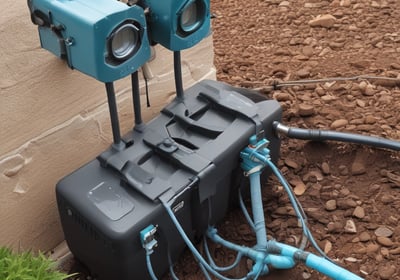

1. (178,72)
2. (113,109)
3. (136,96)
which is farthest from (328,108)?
(113,109)

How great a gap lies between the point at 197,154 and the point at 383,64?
1.17 metres

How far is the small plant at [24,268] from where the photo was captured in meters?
1.25

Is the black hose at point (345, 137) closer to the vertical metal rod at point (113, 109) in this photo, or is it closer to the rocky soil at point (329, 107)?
the rocky soil at point (329, 107)

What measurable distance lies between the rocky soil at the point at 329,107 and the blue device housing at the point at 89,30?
0.66 metres

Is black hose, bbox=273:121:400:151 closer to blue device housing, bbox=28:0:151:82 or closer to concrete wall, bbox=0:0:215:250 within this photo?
concrete wall, bbox=0:0:215:250

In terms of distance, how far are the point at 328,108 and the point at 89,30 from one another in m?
1.11

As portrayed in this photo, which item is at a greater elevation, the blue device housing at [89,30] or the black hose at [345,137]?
the blue device housing at [89,30]

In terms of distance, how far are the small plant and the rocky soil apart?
19.5 inches

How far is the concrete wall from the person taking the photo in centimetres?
147

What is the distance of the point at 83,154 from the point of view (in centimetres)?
172

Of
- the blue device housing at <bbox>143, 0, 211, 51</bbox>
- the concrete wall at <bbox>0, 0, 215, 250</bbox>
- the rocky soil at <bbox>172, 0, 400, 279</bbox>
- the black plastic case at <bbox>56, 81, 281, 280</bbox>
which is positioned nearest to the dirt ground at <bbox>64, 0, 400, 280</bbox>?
the rocky soil at <bbox>172, 0, 400, 279</bbox>

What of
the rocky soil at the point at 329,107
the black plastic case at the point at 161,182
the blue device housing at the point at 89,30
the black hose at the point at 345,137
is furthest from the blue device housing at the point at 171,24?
the rocky soil at the point at 329,107

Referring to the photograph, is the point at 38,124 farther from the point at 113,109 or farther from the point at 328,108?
the point at 328,108

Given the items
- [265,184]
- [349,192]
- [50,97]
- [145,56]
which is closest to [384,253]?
[349,192]
